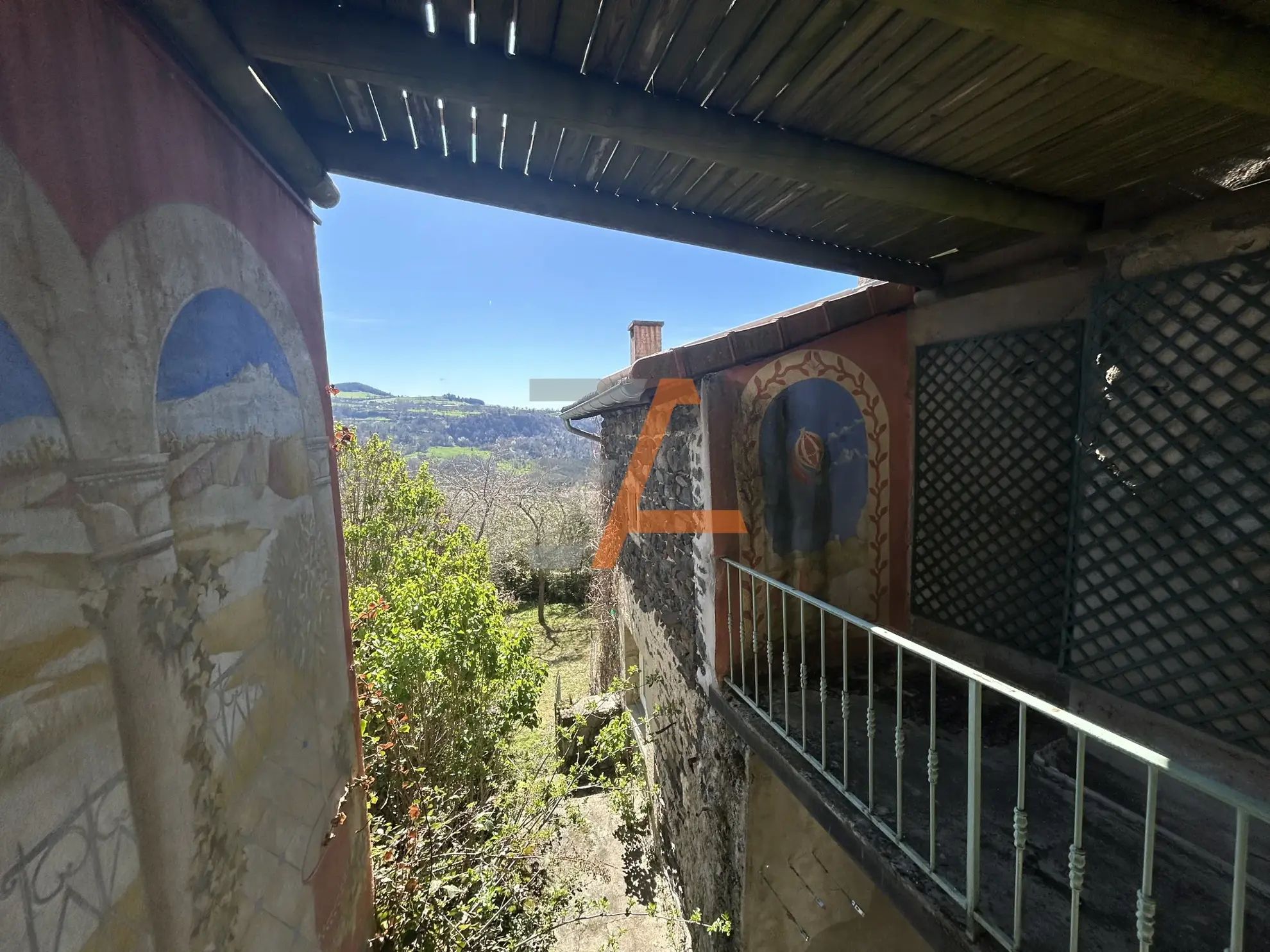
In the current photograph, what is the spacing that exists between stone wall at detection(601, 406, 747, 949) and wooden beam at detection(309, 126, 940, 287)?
126cm

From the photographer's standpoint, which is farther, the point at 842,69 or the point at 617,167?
the point at 617,167

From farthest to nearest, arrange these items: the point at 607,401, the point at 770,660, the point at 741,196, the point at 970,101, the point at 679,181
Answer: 1. the point at 607,401
2. the point at 770,660
3. the point at 741,196
4. the point at 679,181
5. the point at 970,101

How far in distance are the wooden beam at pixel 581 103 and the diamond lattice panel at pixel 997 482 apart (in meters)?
1.25

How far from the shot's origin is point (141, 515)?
136 cm

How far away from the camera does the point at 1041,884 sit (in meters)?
2.14

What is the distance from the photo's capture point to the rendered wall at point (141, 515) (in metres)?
1.03

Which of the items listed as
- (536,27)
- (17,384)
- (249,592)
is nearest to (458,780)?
(249,592)

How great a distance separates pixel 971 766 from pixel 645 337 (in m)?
7.67

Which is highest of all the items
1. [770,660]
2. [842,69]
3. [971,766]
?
[842,69]

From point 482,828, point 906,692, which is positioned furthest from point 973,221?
point 482,828

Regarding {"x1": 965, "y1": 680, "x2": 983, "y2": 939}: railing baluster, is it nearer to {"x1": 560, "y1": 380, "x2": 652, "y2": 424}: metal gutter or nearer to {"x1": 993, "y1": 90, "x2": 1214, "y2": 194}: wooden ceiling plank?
{"x1": 993, "y1": 90, "x2": 1214, "y2": 194}: wooden ceiling plank

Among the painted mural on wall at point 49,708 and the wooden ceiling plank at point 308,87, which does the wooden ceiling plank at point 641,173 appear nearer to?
the wooden ceiling plank at point 308,87

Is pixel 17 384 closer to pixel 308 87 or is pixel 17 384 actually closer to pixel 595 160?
pixel 308 87

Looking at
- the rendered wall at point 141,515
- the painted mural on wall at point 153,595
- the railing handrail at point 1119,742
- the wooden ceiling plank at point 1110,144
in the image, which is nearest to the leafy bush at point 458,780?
the painted mural on wall at point 153,595
